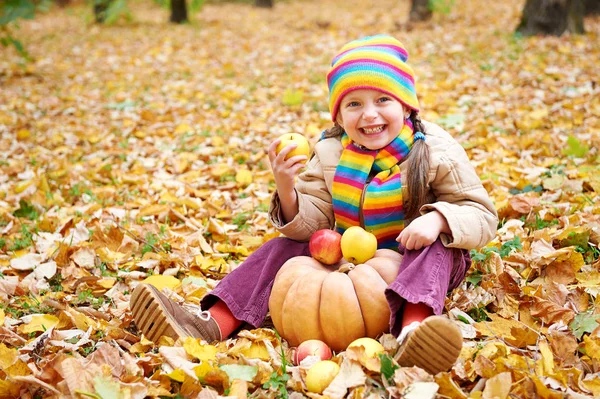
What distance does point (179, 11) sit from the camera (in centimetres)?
1228

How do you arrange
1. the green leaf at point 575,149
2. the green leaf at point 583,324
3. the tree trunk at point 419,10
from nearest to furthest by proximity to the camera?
the green leaf at point 583,324 < the green leaf at point 575,149 < the tree trunk at point 419,10

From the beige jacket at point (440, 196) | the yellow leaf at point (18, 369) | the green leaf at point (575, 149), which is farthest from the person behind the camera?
the green leaf at point (575, 149)

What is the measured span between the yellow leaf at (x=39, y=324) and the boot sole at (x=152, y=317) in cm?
42

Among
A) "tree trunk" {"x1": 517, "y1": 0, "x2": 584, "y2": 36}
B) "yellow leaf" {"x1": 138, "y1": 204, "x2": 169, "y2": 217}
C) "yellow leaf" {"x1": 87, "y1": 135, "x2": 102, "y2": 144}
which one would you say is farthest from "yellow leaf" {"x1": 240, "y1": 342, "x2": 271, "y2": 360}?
"tree trunk" {"x1": 517, "y1": 0, "x2": 584, "y2": 36}

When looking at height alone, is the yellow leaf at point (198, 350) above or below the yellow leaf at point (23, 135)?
above

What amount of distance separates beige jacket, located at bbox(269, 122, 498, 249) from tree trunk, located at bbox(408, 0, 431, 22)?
8037 millimetres

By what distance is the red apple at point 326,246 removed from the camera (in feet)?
7.87

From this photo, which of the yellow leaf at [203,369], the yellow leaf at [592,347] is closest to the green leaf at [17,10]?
the yellow leaf at [203,369]

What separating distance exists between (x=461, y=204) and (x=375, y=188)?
329 millimetres

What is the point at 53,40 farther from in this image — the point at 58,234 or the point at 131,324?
the point at 131,324

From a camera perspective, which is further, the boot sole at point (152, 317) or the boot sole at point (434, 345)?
the boot sole at point (152, 317)

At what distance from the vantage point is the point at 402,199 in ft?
7.82

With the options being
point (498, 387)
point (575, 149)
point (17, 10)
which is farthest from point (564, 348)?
point (17, 10)

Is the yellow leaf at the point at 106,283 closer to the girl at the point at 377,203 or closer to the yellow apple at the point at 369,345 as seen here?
the girl at the point at 377,203
